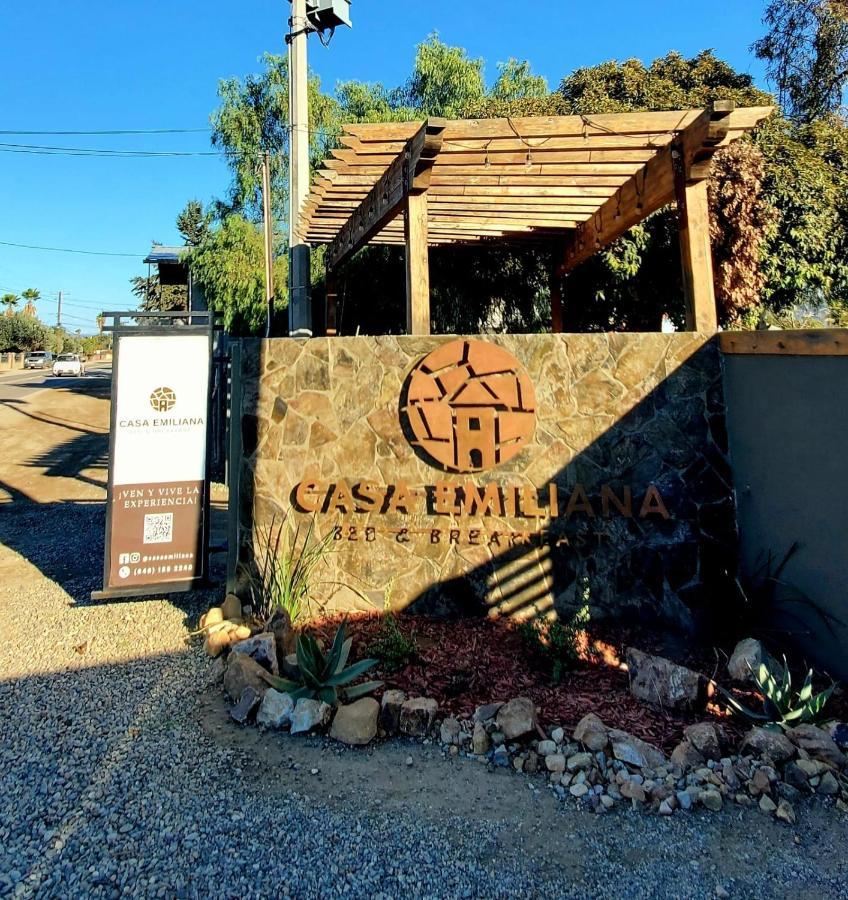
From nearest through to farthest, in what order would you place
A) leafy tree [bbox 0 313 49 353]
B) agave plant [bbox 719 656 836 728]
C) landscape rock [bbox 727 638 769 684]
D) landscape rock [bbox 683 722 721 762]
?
landscape rock [bbox 683 722 721 762] → agave plant [bbox 719 656 836 728] → landscape rock [bbox 727 638 769 684] → leafy tree [bbox 0 313 49 353]

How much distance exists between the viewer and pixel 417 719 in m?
3.39

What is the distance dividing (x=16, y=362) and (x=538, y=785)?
6377cm

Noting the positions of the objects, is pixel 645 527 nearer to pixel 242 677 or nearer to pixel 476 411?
pixel 476 411

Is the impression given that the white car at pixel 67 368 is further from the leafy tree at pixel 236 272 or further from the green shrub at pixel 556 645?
the green shrub at pixel 556 645

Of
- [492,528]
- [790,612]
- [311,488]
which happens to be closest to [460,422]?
[492,528]

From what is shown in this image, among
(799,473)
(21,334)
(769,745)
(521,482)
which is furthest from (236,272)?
(21,334)

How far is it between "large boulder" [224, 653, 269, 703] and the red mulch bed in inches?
28.2

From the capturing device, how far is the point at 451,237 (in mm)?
8664

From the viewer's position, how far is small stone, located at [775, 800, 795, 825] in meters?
2.67

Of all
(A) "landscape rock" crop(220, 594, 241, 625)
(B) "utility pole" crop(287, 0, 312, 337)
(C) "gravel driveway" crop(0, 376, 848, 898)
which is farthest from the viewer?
(B) "utility pole" crop(287, 0, 312, 337)

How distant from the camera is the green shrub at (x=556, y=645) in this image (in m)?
3.99

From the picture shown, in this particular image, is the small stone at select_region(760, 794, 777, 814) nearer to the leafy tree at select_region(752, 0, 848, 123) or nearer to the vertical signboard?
the vertical signboard

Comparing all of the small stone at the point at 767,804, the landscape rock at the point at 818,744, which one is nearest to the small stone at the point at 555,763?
the small stone at the point at 767,804

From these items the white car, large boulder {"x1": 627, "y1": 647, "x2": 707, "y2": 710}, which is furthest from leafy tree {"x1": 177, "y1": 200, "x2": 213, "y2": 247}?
large boulder {"x1": 627, "y1": 647, "x2": 707, "y2": 710}
